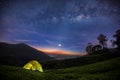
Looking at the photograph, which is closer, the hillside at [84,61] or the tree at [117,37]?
the hillside at [84,61]

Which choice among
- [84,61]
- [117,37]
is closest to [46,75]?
[84,61]

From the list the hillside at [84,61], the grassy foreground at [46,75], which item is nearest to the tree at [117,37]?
the hillside at [84,61]

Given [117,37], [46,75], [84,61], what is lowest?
[46,75]

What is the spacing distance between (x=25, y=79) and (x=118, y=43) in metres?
101

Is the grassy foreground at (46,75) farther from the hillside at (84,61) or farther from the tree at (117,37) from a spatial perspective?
the tree at (117,37)

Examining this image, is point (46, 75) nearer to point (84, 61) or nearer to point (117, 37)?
point (84, 61)

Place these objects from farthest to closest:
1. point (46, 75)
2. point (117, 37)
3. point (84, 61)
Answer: point (117, 37)
point (84, 61)
point (46, 75)

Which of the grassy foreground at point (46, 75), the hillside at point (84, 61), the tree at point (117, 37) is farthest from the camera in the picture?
the tree at point (117, 37)

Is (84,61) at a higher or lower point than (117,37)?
lower

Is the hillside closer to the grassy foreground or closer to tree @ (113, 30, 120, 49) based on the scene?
tree @ (113, 30, 120, 49)

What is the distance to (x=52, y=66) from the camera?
3873 inches

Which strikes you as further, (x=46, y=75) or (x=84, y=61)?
(x=84, y=61)

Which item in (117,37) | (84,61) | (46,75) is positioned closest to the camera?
(46,75)

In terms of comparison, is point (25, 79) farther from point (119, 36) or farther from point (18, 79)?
point (119, 36)
